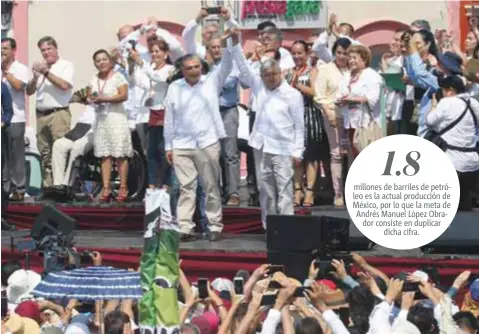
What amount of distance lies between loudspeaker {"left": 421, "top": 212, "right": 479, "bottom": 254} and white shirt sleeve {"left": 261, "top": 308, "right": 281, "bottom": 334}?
4.04 metres

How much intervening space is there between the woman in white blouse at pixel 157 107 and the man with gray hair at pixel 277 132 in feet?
4.72

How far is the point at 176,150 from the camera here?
1377cm

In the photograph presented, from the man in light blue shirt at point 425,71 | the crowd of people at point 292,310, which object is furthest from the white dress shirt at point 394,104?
the crowd of people at point 292,310

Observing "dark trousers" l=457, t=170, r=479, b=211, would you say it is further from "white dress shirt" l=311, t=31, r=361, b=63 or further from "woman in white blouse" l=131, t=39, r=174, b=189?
"woman in white blouse" l=131, t=39, r=174, b=189

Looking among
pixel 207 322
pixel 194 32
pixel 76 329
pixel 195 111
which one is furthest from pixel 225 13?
pixel 76 329

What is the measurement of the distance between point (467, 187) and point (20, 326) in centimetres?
555

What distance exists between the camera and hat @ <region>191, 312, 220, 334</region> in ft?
31.2

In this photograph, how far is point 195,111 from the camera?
13648 millimetres

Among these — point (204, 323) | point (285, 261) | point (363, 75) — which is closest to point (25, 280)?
point (285, 261)

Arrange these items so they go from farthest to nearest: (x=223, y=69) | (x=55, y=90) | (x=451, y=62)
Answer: (x=55, y=90) → (x=451, y=62) → (x=223, y=69)

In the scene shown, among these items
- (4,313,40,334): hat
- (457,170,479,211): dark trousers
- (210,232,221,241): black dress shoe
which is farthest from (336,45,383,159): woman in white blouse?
(4,313,40,334): hat

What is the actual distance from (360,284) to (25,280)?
2.77 meters

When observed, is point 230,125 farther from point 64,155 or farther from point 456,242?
point 456,242

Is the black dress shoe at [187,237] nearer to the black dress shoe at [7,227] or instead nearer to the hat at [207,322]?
the black dress shoe at [7,227]
